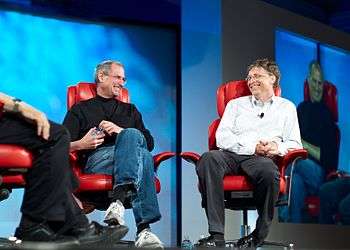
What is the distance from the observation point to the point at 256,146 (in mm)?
3967

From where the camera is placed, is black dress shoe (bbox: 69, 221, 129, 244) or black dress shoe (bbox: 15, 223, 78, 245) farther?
black dress shoe (bbox: 69, 221, 129, 244)

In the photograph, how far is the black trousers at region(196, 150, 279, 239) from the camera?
372cm

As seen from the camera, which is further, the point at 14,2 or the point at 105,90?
the point at 14,2

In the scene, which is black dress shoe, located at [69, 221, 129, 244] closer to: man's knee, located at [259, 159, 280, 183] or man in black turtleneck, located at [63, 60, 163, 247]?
man in black turtleneck, located at [63, 60, 163, 247]

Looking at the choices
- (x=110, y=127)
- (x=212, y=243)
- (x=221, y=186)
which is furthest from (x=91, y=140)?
(x=212, y=243)

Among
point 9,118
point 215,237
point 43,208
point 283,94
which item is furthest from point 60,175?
point 283,94

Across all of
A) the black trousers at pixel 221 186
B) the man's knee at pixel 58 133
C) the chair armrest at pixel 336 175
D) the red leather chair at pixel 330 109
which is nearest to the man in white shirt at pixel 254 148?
the black trousers at pixel 221 186

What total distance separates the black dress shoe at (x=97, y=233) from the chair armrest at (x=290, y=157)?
132 cm

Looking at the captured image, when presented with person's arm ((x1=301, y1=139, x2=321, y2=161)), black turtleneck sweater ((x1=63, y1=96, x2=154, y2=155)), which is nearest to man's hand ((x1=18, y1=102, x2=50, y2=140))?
black turtleneck sweater ((x1=63, y1=96, x2=154, y2=155))

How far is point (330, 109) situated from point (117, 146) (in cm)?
369

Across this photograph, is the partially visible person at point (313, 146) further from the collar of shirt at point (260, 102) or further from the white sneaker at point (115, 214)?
the white sneaker at point (115, 214)

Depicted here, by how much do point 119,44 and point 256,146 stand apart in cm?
210

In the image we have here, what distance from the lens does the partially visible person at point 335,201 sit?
6656mm

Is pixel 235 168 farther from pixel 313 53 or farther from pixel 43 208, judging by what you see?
pixel 313 53
